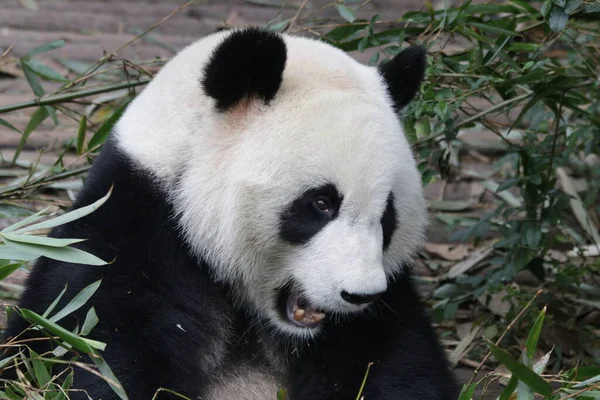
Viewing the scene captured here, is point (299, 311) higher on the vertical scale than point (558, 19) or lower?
lower

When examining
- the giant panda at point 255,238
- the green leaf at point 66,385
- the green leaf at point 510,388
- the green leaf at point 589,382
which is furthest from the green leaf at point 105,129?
the green leaf at point 589,382

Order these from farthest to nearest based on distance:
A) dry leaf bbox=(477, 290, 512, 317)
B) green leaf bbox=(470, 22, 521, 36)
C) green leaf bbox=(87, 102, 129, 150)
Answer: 1. dry leaf bbox=(477, 290, 512, 317)
2. green leaf bbox=(87, 102, 129, 150)
3. green leaf bbox=(470, 22, 521, 36)

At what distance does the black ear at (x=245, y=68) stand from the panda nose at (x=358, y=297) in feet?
2.13

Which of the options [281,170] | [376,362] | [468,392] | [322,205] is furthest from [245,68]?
[468,392]

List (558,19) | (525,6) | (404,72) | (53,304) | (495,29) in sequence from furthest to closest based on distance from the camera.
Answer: (525,6)
(495,29)
(558,19)
(404,72)
(53,304)

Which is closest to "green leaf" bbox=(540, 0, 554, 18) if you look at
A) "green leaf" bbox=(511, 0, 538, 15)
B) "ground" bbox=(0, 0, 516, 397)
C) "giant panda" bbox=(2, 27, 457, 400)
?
"green leaf" bbox=(511, 0, 538, 15)

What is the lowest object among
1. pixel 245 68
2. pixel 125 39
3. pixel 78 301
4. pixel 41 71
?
pixel 125 39

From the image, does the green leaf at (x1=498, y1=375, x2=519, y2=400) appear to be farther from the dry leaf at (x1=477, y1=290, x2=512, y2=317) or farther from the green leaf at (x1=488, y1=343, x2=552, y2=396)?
the dry leaf at (x1=477, y1=290, x2=512, y2=317)

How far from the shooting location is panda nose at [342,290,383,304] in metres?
2.57

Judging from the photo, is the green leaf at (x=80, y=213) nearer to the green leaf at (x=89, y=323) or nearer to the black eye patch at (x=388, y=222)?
the green leaf at (x=89, y=323)

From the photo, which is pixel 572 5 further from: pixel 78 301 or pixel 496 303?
pixel 78 301

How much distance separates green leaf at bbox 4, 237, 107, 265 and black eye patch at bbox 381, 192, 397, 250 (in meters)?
0.84

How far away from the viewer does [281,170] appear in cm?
275

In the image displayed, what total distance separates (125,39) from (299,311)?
3.87 meters
